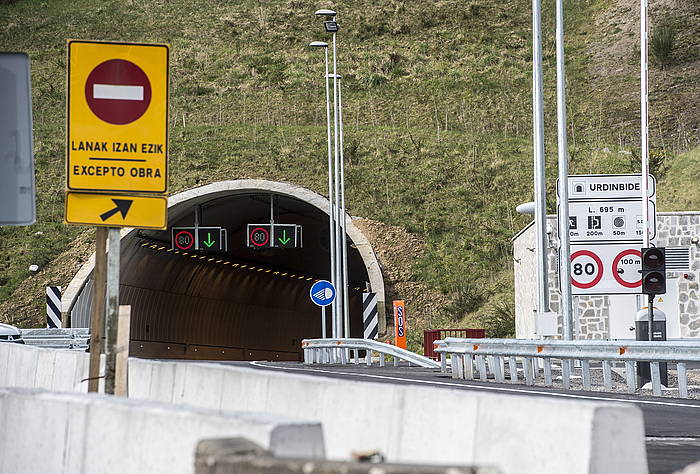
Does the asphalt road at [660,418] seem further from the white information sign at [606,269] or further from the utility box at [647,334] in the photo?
the white information sign at [606,269]

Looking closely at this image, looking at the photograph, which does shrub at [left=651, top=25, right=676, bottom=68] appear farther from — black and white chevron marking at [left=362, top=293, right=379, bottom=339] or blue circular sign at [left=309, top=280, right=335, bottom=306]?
blue circular sign at [left=309, top=280, right=335, bottom=306]

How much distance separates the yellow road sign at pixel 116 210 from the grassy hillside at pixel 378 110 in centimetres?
3374

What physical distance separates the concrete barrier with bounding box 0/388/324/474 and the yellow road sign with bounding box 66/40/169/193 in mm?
3601

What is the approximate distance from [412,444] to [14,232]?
53.8m

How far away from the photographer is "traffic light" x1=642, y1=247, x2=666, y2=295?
74.0 ft

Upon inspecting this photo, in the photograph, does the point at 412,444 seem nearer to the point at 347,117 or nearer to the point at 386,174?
the point at 386,174

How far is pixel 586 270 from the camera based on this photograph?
78.6 feet

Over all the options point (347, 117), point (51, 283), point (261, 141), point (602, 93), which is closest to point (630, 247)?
point (51, 283)

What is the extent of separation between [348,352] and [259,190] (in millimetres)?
11460

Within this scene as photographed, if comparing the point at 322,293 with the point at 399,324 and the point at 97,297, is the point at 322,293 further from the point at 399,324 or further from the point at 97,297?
the point at 97,297

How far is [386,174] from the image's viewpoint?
57844mm

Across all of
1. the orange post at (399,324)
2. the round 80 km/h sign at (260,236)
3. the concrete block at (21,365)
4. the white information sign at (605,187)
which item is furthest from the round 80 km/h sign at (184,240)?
the concrete block at (21,365)

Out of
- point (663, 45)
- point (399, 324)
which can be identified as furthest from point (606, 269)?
point (663, 45)

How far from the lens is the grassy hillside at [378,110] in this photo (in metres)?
54.4
